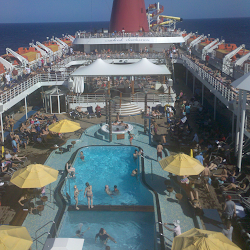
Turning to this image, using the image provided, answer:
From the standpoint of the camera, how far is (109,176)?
10.3m

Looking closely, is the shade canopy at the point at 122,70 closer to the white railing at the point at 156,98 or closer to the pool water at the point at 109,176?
the white railing at the point at 156,98

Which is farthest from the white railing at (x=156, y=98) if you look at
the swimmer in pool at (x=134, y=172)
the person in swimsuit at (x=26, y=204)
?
the person in swimsuit at (x=26, y=204)

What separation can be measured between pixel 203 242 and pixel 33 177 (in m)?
4.74

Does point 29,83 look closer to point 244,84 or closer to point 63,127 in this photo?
point 63,127

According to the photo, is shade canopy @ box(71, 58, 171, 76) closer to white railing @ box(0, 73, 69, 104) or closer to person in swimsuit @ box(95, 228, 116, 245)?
white railing @ box(0, 73, 69, 104)

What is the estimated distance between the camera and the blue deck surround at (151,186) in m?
7.54

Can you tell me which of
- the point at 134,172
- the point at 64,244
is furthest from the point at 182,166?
the point at 64,244

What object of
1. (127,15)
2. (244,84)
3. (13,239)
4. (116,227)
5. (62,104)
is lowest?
(116,227)

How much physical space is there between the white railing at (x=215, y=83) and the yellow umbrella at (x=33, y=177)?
309 inches

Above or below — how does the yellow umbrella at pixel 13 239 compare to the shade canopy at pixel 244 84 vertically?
below

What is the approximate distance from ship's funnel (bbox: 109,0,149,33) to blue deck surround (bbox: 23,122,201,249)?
16.2 m

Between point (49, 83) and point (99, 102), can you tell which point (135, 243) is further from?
point (49, 83)

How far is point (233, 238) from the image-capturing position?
683 cm

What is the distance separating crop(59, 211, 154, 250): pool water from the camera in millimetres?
7227
